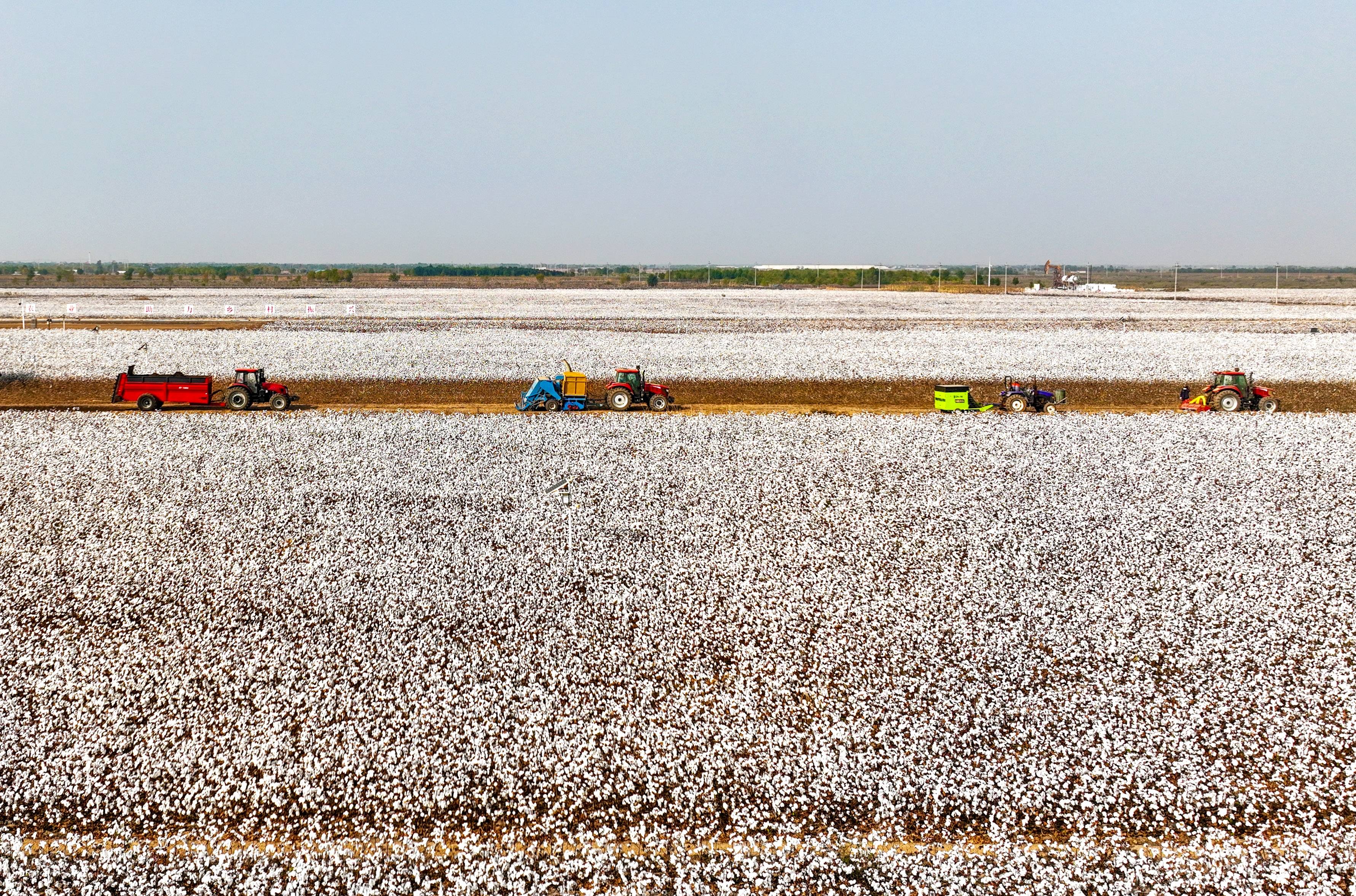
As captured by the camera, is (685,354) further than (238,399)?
Yes

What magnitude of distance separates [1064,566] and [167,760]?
541 inches

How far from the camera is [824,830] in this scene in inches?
371

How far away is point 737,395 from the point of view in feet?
109

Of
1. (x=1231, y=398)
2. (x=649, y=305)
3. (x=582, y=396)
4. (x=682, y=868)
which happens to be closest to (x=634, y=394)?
(x=582, y=396)

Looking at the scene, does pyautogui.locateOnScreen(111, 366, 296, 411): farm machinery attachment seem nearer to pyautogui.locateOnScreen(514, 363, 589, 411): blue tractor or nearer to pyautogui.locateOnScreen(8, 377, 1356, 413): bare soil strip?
pyautogui.locateOnScreen(8, 377, 1356, 413): bare soil strip

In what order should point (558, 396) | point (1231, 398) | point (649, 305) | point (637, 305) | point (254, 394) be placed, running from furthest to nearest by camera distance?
point (649, 305), point (637, 305), point (1231, 398), point (558, 396), point (254, 394)

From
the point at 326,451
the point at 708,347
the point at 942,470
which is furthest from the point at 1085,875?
the point at 708,347

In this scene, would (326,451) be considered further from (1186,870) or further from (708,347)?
(708,347)

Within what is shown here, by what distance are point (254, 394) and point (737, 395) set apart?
53.3 ft

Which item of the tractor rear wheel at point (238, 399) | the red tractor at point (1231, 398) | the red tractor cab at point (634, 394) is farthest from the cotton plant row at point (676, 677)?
the red tractor at point (1231, 398)

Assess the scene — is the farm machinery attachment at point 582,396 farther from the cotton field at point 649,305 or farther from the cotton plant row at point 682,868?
the cotton field at point 649,305

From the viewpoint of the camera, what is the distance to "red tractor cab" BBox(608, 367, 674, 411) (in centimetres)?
2817

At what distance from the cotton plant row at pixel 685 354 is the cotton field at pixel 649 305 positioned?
16036 millimetres

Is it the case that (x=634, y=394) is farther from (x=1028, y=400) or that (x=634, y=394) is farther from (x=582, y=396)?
(x=1028, y=400)
